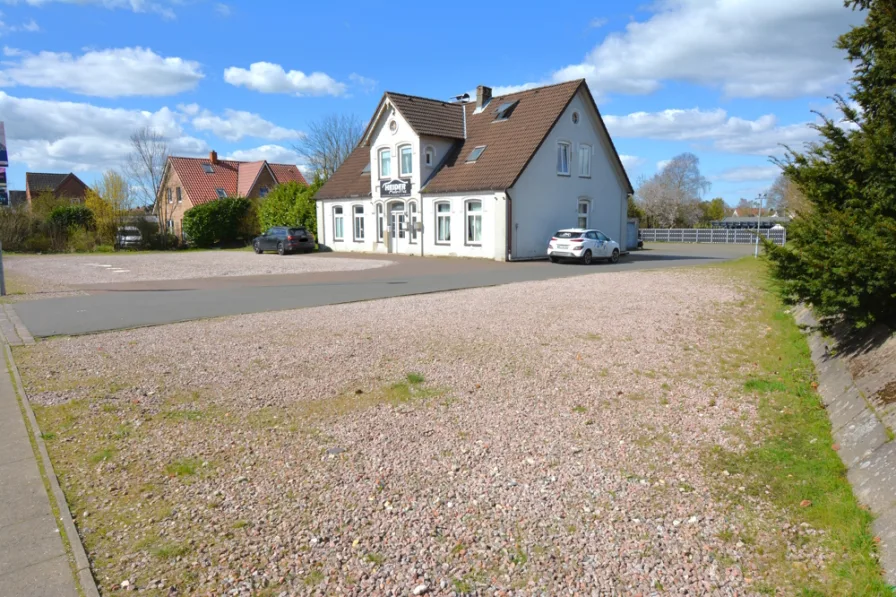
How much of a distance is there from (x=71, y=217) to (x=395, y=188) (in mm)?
25652

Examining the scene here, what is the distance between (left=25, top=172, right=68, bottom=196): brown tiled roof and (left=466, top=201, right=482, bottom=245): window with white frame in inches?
2665

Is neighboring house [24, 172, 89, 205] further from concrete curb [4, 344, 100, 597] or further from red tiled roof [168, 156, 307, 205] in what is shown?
concrete curb [4, 344, 100, 597]

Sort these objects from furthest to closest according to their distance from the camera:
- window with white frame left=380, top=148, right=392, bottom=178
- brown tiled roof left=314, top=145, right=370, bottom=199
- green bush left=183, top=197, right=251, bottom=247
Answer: green bush left=183, top=197, right=251, bottom=247
brown tiled roof left=314, top=145, right=370, bottom=199
window with white frame left=380, top=148, right=392, bottom=178

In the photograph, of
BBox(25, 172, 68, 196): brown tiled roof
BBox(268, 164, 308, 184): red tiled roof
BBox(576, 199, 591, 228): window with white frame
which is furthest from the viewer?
BBox(25, 172, 68, 196): brown tiled roof

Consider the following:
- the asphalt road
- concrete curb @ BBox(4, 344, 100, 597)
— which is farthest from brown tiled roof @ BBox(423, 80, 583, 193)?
concrete curb @ BBox(4, 344, 100, 597)

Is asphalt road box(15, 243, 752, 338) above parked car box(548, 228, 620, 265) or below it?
below

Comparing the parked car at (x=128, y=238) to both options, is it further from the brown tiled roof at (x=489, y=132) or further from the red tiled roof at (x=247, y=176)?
the brown tiled roof at (x=489, y=132)

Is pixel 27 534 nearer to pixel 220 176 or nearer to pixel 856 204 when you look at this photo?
pixel 856 204

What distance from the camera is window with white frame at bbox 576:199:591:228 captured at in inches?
1199

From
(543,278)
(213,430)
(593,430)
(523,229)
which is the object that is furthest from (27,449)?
(523,229)

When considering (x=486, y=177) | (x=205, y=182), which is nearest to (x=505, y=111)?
(x=486, y=177)

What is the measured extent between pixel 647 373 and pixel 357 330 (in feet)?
15.4

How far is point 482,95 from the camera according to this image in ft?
108

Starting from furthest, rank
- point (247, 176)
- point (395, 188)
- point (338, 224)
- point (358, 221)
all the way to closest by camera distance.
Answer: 1. point (247, 176)
2. point (338, 224)
3. point (358, 221)
4. point (395, 188)
